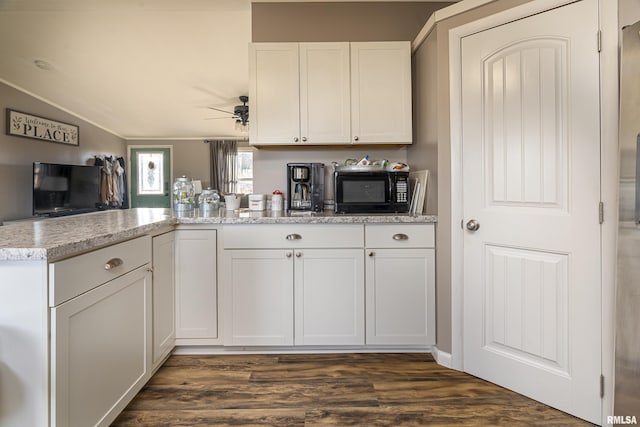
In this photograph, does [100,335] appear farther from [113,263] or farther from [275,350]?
[275,350]

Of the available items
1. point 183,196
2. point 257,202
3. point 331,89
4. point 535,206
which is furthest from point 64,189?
point 535,206

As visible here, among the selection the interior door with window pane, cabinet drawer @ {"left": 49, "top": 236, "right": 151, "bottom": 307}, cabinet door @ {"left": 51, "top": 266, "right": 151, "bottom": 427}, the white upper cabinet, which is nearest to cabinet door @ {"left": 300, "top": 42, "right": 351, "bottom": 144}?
the white upper cabinet

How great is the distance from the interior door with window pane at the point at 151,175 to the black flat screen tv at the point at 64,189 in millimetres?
1865

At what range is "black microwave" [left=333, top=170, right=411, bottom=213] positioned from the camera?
2254 millimetres

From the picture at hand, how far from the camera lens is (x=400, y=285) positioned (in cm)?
205

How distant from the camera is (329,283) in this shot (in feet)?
6.72

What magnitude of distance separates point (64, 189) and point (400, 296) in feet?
18.5

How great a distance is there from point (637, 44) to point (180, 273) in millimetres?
2406

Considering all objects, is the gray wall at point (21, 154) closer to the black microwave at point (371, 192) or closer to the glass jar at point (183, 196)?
the glass jar at point (183, 196)

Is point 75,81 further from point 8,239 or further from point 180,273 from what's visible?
point 8,239

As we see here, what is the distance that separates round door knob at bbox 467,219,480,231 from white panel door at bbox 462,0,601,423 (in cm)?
2

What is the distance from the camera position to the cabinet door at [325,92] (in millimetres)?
2311

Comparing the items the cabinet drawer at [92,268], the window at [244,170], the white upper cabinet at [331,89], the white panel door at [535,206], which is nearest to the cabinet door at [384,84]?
the white upper cabinet at [331,89]

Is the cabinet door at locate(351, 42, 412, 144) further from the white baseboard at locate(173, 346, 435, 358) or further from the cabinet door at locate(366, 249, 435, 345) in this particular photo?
the white baseboard at locate(173, 346, 435, 358)
